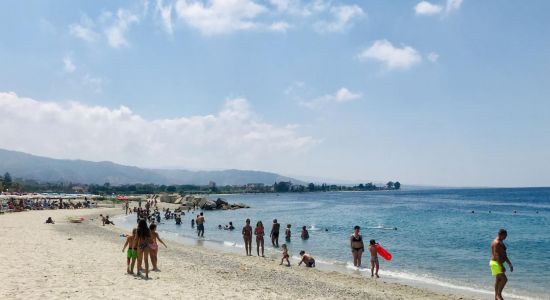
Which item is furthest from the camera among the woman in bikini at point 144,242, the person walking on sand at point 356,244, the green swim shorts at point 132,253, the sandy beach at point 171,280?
the person walking on sand at point 356,244

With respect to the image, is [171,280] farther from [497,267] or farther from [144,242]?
[497,267]

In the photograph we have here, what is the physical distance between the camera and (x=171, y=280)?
12.6 m

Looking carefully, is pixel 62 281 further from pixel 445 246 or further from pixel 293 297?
pixel 445 246

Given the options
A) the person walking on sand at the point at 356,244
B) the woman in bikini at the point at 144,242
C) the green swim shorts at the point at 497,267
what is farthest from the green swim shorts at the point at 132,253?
the green swim shorts at the point at 497,267

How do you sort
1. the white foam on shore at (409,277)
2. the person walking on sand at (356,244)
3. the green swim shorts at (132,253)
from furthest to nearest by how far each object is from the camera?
the person walking on sand at (356,244)
the white foam on shore at (409,277)
the green swim shorts at (132,253)

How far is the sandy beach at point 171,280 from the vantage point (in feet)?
35.2

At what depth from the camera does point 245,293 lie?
11445mm

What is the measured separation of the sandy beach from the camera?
1073cm

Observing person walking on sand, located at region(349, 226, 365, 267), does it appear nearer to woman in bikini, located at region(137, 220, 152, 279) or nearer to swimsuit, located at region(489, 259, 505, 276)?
swimsuit, located at region(489, 259, 505, 276)

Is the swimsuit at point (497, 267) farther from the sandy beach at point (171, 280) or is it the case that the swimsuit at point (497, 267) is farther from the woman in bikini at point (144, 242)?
the woman in bikini at point (144, 242)

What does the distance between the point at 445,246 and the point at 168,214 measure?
127 feet

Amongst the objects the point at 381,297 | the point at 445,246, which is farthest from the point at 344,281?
the point at 445,246

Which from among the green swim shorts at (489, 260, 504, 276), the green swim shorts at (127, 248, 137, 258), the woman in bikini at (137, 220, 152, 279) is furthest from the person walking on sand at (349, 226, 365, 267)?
the green swim shorts at (127, 248, 137, 258)

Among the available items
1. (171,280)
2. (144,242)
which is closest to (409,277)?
(171,280)
